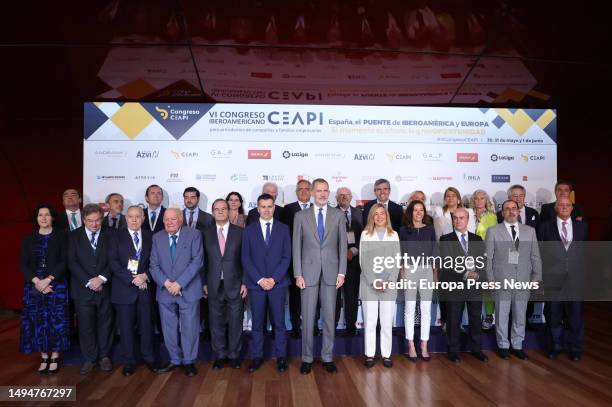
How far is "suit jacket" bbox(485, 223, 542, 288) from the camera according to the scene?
4.16 metres

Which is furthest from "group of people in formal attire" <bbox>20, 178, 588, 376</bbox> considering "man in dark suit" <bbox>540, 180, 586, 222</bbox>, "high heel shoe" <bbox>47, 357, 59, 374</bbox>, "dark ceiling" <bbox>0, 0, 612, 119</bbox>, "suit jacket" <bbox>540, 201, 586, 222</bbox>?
"dark ceiling" <bbox>0, 0, 612, 119</bbox>

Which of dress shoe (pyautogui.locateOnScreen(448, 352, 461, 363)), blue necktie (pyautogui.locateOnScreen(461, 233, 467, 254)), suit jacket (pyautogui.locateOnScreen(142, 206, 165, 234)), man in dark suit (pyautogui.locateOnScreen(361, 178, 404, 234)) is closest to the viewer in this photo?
dress shoe (pyautogui.locateOnScreen(448, 352, 461, 363))

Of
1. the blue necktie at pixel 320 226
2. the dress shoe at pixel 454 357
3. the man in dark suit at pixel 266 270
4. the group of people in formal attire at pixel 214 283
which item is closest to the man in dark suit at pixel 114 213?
the group of people in formal attire at pixel 214 283

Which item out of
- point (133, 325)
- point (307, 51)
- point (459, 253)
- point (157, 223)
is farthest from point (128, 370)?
point (307, 51)

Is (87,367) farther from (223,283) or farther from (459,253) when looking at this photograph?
(459,253)

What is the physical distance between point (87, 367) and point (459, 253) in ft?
12.7

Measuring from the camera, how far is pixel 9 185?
21.8ft

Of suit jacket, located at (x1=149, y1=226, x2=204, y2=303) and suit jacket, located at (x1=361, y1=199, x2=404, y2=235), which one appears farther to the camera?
suit jacket, located at (x1=361, y1=199, x2=404, y2=235)

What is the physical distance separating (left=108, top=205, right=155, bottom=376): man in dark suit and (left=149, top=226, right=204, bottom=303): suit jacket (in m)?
0.12

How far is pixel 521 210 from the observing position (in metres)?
5.05

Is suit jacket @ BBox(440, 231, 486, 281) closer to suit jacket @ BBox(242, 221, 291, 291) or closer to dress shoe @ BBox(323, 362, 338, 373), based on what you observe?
dress shoe @ BBox(323, 362, 338, 373)

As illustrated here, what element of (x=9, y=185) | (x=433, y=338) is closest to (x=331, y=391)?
(x=433, y=338)

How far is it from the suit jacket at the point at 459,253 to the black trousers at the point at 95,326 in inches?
134

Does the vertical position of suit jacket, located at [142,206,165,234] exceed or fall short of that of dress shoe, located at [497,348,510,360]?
it exceeds it
